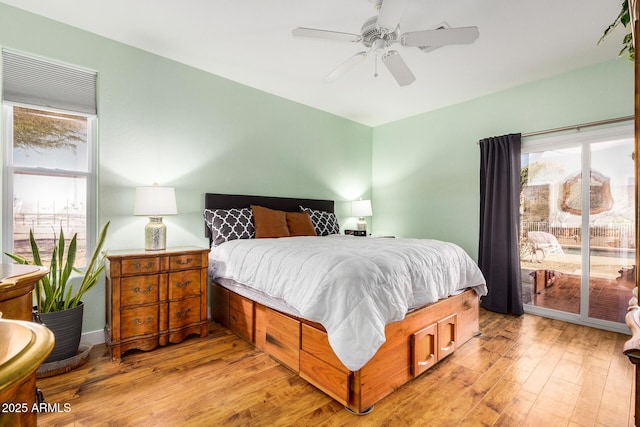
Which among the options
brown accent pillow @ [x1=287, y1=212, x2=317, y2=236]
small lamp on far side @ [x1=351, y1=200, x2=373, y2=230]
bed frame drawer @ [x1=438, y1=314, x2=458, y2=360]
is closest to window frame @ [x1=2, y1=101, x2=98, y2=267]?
brown accent pillow @ [x1=287, y1=212, x2=317, y2=236]

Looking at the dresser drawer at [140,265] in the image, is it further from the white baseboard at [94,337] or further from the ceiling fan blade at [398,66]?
the ceiling fan blade at [398,66]

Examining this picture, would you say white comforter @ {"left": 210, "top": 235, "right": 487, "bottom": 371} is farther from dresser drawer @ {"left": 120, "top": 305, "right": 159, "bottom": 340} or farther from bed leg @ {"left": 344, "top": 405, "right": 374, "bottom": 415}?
dresser drawer @ {"left": 120, "top": 305, "right": 159, "bottom": 340}

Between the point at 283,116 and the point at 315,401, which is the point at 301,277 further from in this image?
the point at 283,116

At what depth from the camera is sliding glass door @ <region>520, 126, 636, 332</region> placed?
3027 millimetres

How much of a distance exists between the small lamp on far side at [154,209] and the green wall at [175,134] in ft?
1.00

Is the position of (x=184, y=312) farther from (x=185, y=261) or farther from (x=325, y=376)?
(x=325, y=376)

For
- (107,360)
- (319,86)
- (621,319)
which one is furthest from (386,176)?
(107,360)

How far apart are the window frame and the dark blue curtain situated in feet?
13.6

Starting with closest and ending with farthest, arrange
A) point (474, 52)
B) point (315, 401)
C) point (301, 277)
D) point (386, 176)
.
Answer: point (315, 401) → point (301, 277) → point (474, 52) → point (386, 176)

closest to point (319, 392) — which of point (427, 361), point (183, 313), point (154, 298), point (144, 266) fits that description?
point (427, 361)

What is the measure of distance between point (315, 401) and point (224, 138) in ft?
9.21

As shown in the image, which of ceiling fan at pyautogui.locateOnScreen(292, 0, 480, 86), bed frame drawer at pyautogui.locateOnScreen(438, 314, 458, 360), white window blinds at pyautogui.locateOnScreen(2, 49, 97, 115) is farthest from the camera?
white window blinds at pyautogui.locateOnScreen(2, 49, 97, 115)

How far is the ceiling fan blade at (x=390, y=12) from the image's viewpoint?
1.74m

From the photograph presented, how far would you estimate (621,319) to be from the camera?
2.96 m
